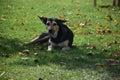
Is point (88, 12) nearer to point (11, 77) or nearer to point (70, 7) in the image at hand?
point (70, 7)

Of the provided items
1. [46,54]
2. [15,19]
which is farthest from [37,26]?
[46,54]

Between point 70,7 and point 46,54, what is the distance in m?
9.96

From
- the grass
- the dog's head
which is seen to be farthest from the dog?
the grass

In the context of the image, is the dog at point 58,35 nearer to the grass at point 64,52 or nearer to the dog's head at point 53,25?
the dog's head at point 53,25

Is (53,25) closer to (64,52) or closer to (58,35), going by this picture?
(58,35)

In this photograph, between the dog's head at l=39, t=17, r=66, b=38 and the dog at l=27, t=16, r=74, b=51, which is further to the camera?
the dog at l=27, t=16, r=74, b=51

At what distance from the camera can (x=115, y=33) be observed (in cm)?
1284

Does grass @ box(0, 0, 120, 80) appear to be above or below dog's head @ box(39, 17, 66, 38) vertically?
below

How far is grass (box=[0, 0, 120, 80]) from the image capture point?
25.4 feet

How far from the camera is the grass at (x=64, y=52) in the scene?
7742 millimetres

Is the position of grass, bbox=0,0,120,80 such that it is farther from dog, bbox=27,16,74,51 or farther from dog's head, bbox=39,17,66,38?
dog's head, bbox=39,17,66,38

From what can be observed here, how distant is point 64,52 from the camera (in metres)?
9.76

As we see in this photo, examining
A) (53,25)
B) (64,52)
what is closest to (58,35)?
(53,25)

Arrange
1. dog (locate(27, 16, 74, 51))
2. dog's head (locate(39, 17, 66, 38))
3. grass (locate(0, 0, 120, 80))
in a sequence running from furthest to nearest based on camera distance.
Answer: dog (locate(27, 16, 74, 51)), dog's head (locate(39, 17, 66, 38)), grass (locate(0, 0, 120, 80))
